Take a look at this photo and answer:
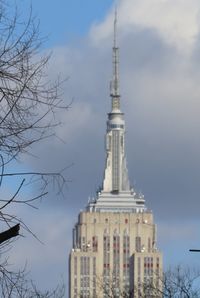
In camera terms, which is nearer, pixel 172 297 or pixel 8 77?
pixel 8 77

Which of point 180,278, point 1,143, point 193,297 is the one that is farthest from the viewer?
point 180,278

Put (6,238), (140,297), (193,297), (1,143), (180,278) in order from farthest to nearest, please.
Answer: (140,297) < (180,278) < (193,297) < (1,143) < (6,238)

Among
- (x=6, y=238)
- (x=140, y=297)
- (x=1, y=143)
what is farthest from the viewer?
(x=140, y=297)

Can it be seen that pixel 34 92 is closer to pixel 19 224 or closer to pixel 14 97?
pixel 14 97

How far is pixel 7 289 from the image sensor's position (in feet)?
77.0

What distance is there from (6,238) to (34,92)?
3098mm

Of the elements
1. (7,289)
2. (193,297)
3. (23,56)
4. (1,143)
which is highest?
(193,297)

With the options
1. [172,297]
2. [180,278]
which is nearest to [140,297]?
[180,278]

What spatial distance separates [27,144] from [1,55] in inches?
54.0

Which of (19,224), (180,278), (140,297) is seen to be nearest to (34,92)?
(19,224)

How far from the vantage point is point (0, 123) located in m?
23.2

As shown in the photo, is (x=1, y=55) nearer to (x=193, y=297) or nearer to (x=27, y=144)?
(x=27, y=144)

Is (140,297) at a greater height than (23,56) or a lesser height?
greater

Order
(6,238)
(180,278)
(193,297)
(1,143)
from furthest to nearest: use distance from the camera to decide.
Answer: (180,278) → (193,297) → (1,143) → (6,238)
